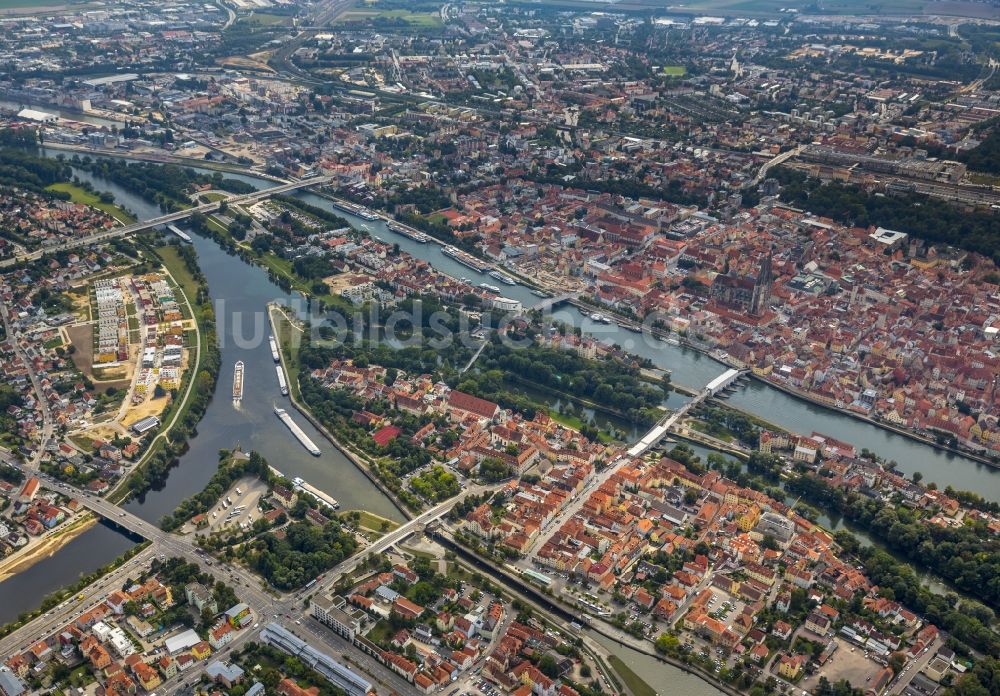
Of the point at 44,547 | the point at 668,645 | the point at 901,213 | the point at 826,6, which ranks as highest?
the point at 901,213

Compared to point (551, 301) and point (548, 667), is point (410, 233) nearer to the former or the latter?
point (551, 301)

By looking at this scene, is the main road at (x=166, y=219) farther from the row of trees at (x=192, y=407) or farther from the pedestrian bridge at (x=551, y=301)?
the pedestrian bridge at (x=551, y=301)

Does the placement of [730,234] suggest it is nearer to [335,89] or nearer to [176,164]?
[176,164]

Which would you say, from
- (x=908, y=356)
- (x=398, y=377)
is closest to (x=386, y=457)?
(x=398, y=377)

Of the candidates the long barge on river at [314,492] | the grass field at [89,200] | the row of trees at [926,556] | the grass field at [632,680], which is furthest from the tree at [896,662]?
the grass field at [89,200]

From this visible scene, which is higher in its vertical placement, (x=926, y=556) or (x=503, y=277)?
(x=926, y=556)

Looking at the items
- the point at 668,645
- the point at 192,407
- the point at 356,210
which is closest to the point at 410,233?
the point at 356,210
